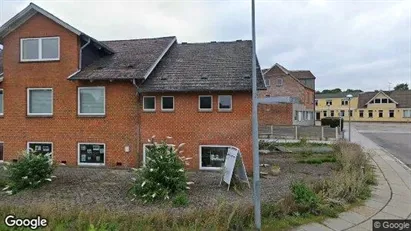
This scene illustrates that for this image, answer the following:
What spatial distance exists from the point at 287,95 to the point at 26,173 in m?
37.8

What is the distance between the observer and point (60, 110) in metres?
15.0

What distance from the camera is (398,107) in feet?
218

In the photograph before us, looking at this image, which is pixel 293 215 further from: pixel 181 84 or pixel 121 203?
pixel 181 84

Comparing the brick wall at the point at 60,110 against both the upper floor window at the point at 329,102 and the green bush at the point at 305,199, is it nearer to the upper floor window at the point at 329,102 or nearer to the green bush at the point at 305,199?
the green bush at the point at 305,199

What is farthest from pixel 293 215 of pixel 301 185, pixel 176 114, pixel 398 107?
pixel 398 107

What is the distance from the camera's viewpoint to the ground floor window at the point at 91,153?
14969 millimetres

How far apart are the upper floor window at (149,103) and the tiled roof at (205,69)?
22.7 inches

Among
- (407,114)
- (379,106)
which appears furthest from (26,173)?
(407,114)

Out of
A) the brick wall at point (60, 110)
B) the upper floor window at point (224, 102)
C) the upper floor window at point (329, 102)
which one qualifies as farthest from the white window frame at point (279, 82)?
the upper floor window at point (329, 102)

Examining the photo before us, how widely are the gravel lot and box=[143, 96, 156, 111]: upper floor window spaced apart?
9.72ft

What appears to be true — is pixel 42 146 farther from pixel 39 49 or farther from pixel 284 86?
pixel 284 86

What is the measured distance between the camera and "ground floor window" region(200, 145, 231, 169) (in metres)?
14.0

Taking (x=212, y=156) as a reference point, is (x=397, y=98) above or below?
above

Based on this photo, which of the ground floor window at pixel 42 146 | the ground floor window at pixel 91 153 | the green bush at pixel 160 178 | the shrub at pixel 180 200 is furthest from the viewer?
the ground floor window at pixel 42 146
